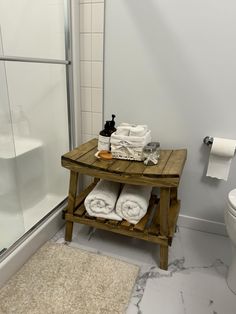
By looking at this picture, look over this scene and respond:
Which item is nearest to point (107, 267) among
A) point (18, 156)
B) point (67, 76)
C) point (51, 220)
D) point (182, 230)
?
point (51, 220)

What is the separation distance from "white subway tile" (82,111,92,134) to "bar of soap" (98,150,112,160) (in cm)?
40

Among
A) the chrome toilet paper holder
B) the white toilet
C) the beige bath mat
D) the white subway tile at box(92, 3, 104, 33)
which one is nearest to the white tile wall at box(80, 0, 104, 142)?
the white subway tile at box(92, 3, 104, 33)

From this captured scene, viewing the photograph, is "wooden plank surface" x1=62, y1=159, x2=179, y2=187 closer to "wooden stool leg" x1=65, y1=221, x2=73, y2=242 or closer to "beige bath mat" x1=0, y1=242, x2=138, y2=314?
"wooden stool leg" x1=65, y1=221, x2=73, y2=242

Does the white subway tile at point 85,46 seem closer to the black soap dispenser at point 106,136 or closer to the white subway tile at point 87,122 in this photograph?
the white subway tile at point 87,122

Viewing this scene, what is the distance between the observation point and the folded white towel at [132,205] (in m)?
1.14

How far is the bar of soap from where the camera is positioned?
118cm

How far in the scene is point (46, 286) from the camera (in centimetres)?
107

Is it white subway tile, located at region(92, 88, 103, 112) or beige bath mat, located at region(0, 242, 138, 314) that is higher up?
white subway tile, located at region(92, 88, 103, 112)

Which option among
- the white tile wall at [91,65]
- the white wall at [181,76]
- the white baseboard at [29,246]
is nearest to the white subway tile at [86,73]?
the white tile wall at [91,65]

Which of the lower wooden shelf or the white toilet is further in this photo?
the lower wooden shelf

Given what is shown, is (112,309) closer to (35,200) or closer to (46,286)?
(46,286)

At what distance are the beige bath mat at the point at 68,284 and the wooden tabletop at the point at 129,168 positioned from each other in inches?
18.1

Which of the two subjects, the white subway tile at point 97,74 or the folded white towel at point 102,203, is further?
the white subway tile at point 97,74

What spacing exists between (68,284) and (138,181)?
1.85 feet
